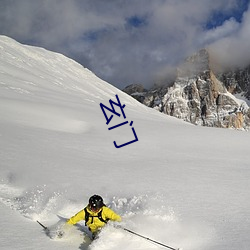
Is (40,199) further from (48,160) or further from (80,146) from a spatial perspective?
(80,146)

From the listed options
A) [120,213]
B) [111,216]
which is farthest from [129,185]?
[111,216]

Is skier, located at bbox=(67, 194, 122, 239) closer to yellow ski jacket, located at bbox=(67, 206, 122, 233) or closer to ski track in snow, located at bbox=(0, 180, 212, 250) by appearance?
yellow ski jacket, located at bbox=(67, 206, 122, 233)

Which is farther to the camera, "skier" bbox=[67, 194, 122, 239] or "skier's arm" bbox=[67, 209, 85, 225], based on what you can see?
"skier's arm" bbox=[67, 209, 85, 225]

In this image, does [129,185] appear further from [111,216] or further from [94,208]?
[94,208]

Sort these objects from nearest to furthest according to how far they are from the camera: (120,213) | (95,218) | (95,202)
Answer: (95,202) → (95,218) → (120,213)

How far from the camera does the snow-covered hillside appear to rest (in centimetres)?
570

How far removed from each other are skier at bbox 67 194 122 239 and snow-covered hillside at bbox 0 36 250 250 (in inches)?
9.0

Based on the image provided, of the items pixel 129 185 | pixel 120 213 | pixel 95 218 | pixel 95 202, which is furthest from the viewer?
pixel 129 185

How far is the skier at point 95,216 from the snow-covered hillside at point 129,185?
23 cm

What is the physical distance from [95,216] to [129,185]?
244cm

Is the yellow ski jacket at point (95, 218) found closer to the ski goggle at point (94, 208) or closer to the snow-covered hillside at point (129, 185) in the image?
the ski goggle at point (94, 208)

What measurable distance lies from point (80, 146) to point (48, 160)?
8.07 ft

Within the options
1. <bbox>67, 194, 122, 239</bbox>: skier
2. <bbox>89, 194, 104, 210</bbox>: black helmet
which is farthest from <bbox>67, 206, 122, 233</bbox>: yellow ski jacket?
<bbox>89, 194, 104, 210</bbox>: black helmet

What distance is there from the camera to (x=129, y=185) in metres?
8.46
